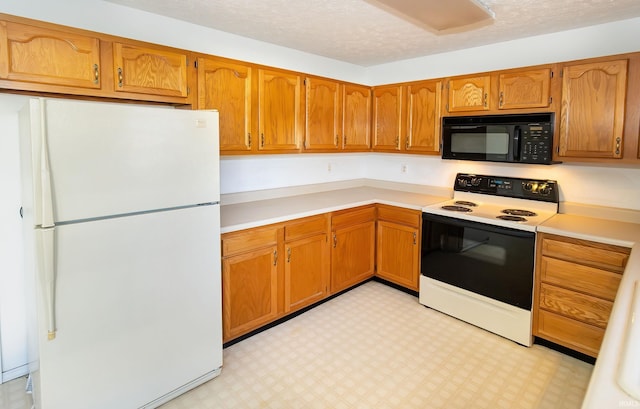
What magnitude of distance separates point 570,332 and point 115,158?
2.95 meters

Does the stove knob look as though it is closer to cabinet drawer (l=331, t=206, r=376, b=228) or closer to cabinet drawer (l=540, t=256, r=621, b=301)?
cabinet drawer (l=540, t=256, r=621, b=301)

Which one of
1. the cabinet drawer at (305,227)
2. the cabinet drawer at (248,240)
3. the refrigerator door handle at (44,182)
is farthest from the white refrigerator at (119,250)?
the cabinet drawer at (305,227)

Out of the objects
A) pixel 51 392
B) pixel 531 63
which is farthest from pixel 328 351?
pixel 531 63

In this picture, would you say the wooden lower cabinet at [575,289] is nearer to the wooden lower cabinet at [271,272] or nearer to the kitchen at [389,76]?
the kitchen at [389,76]

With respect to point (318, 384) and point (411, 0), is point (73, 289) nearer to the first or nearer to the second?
point (318, 384)

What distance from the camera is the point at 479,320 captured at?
2.90 m

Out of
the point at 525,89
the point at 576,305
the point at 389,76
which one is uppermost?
the point at 389,76

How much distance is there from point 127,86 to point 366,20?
5.37 ft

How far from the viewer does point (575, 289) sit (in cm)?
243

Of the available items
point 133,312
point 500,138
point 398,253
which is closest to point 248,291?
point 133,312

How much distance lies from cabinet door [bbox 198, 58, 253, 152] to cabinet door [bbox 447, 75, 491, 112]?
1748mm

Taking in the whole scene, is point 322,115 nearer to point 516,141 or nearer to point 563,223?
point 516,141

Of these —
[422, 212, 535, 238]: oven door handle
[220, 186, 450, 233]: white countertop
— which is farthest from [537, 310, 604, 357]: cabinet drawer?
[220, 186, 450, 233]: white countertop

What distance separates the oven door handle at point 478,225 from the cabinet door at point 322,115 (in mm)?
1132
